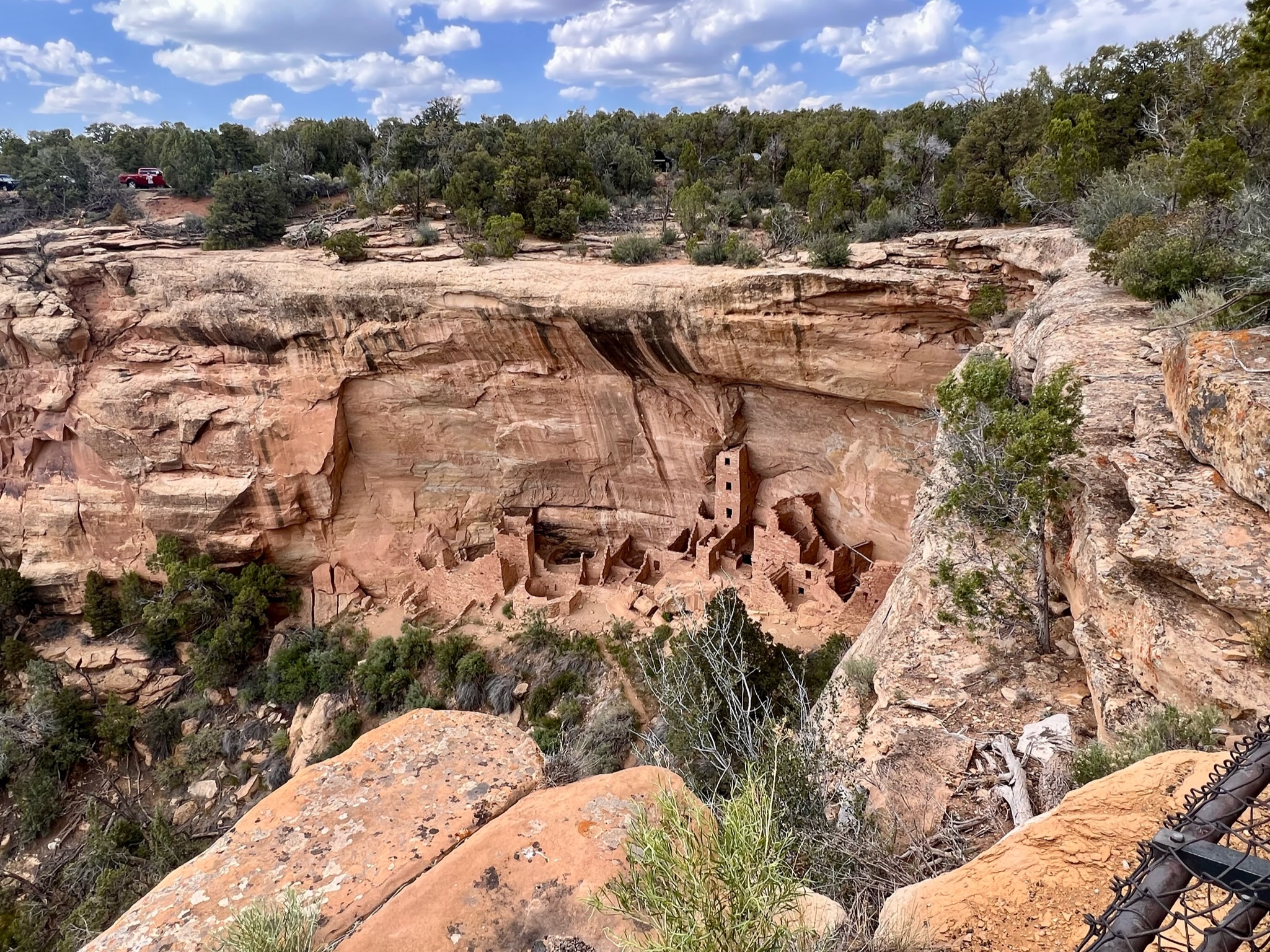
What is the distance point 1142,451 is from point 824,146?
18.3m

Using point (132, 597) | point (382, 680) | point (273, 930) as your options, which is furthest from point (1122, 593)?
point (132, 597)

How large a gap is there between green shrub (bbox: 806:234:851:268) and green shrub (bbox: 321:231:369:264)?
9.59 metres

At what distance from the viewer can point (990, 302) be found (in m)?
10.6

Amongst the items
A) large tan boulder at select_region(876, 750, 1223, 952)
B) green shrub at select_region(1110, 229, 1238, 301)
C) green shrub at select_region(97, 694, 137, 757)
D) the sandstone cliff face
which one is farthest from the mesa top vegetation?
green shrub at select_region(97, 694, 137, 757)

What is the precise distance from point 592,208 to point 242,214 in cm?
846

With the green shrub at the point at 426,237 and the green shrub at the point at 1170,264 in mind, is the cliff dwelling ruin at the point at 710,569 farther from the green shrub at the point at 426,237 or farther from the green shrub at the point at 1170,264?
the green shrub at the point at 426,237

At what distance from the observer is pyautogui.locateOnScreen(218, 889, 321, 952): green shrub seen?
6.52 feet

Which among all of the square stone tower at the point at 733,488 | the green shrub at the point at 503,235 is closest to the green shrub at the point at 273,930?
the square stone tower at the point at 733,488

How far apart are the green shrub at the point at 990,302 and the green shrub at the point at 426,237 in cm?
1149

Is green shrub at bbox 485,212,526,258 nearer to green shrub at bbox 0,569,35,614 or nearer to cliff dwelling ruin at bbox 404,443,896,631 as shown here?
cliff dwelling ruin at bbox 404,443,896,631

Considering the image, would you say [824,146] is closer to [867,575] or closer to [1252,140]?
[1252,140]

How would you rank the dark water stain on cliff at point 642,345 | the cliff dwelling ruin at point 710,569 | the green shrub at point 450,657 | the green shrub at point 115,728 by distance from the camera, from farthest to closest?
1. the green shrub at point 115,728
2. the green shrub at point 450,657
3. the cliff dwelling ruin at point 710,569
4. the dark water stain on cliff at point 642,345

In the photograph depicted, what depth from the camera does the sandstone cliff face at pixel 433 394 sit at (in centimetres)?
1200

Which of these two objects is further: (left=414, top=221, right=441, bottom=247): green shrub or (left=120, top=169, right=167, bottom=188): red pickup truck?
(left=120, top=169, right=167, bottom=188): red pickup truck
